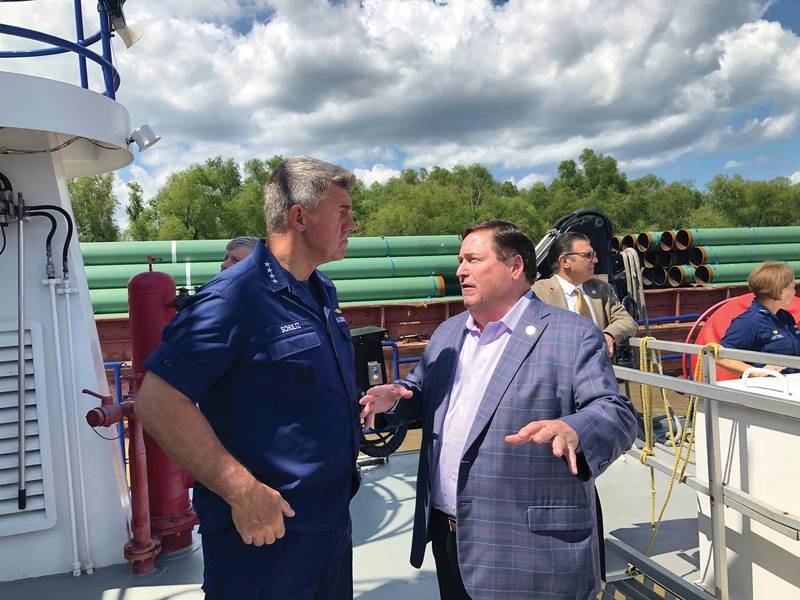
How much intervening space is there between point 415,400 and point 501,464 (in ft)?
1.63

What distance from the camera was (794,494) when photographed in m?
2.28

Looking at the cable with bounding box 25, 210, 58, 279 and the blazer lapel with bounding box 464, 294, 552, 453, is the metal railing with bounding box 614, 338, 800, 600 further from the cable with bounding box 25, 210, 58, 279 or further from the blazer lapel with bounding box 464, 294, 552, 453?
the cable with bounding box 25, 210, 58, 279

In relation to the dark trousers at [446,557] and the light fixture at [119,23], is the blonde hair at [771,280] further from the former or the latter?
the light fixture at [119,23]

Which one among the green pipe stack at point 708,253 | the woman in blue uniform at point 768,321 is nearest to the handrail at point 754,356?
the woman in blue uniform at point 768,321

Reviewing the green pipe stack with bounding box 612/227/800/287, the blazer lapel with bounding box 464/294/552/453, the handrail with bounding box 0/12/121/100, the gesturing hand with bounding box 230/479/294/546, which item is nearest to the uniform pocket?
the gesturing hand with bounding box 230/479/294/546

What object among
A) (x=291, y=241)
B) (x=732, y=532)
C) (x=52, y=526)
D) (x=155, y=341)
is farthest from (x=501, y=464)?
(x=52, y=526)

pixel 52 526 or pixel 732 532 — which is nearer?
pixel 732 532

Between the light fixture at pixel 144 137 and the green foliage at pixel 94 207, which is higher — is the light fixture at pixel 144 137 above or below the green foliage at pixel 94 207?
below

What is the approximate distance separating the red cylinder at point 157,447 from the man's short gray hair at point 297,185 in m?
1.81

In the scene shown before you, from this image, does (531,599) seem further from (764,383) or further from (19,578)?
(19,578)

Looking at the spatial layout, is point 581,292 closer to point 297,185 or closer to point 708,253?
point 297,185

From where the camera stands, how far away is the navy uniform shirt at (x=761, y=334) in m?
3.60

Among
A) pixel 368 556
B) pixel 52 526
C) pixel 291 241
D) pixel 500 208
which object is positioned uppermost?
pixel 500 208

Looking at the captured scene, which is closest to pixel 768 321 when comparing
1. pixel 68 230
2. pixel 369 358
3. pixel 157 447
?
pixel 369 358
